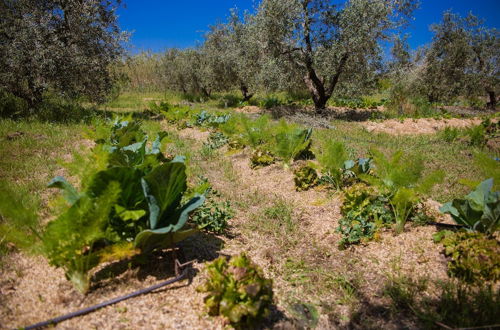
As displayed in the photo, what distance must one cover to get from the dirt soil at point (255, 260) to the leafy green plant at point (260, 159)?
1.48 m

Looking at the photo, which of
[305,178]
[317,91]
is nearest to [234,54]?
[317,91]

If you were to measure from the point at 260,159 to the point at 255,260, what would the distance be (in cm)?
258

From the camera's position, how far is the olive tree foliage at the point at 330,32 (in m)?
10.1

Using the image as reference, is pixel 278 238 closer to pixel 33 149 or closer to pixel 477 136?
pixel 33 149

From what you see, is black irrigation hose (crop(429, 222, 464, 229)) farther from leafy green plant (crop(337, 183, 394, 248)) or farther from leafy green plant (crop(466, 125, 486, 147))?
leafy green plant (crop(466, 125, 486, 147))

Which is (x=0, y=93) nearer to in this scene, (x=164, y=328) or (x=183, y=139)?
(x=183, y=139)

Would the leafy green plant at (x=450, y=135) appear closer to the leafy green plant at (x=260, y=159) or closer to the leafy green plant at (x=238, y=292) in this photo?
the leafy green plant at (x=260, y=159)

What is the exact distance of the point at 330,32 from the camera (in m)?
10.8

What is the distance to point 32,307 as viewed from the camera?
1754mm

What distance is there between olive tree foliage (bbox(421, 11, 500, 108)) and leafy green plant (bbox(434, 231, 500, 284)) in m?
17.0

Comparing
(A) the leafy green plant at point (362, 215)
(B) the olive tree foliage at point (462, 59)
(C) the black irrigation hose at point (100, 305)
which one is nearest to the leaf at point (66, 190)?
(C) the black irrigation hose at point (100, 305)

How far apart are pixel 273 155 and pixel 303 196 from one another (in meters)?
1.57

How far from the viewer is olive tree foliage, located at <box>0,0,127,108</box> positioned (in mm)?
7758

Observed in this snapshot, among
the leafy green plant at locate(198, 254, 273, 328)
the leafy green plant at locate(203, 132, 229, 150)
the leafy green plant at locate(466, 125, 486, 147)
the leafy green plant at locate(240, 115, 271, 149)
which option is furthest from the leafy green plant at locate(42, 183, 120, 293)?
the leafy green plant at locate(466, 125, 486, 147)
